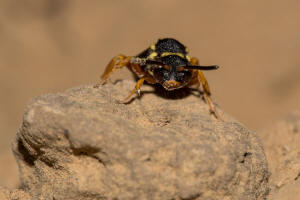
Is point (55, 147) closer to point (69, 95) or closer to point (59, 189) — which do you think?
point (59, 189)

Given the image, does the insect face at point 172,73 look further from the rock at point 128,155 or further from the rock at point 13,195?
the rock at point 13,195

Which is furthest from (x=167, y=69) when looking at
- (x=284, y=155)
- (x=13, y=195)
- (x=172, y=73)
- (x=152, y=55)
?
(x=13, y=195)

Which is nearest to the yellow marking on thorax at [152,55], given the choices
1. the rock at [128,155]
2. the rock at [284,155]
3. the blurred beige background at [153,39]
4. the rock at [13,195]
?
the rock at [128,155]

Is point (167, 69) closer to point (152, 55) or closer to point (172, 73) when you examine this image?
point (172, 73)

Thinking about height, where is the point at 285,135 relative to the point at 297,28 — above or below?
below

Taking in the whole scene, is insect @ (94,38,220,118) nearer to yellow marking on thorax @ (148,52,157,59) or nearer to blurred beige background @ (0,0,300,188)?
yellow marking on thorax @ (148,52,157,59)

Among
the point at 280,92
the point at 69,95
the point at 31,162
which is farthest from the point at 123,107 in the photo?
the point at 280,92

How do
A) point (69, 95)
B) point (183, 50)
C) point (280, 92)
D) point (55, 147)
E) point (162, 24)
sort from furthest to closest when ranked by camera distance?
point (162, 24) < point (280, 92) < point (183, 50) < point (69, 95) < point (55, 147)
